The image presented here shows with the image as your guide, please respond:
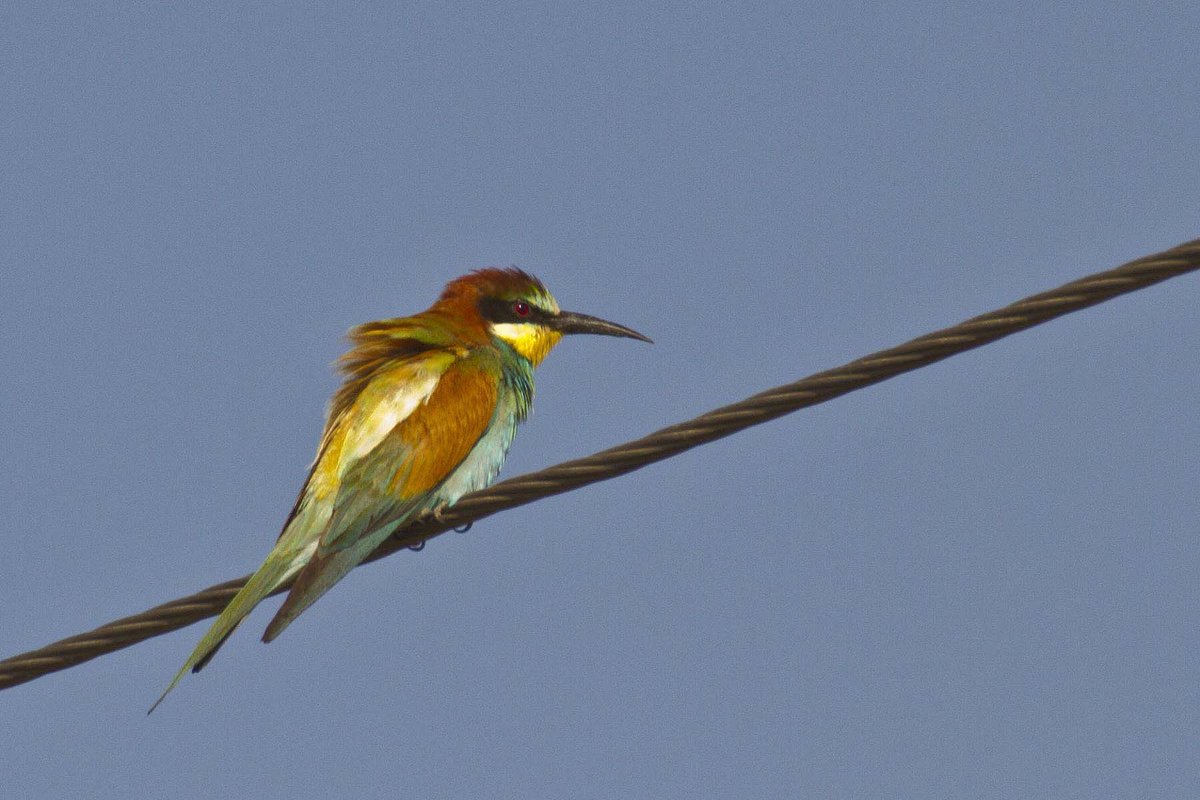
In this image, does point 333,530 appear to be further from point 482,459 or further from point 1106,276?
point 1106,276

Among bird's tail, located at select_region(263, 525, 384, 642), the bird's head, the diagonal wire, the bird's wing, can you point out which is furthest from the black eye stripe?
the diagonal wire

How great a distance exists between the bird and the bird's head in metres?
0.02

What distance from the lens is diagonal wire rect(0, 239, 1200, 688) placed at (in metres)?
2.97

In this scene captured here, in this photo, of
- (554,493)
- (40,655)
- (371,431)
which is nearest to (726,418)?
(554,493)

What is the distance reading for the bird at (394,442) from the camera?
14.1 ft

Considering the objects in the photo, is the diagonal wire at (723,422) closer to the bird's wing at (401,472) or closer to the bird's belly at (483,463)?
the bird's wing at (401,472)

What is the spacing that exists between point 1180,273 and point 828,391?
0.65 m

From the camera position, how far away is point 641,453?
3324mm

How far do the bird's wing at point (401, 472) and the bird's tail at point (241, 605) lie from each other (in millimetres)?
74

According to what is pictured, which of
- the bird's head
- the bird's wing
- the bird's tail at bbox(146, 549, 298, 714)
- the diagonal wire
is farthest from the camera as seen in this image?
the bird's head

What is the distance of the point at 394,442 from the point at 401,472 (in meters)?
0.11

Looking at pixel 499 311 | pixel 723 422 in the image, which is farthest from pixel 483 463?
pixel 723 422

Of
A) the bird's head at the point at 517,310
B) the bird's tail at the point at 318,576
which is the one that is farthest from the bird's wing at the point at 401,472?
the bird's head at the point at 517,310

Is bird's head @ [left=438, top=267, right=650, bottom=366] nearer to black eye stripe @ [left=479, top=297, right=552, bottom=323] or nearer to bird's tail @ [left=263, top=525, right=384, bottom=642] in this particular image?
black eye stripe @ [left=479, top=297, right=552, bottom=323]
